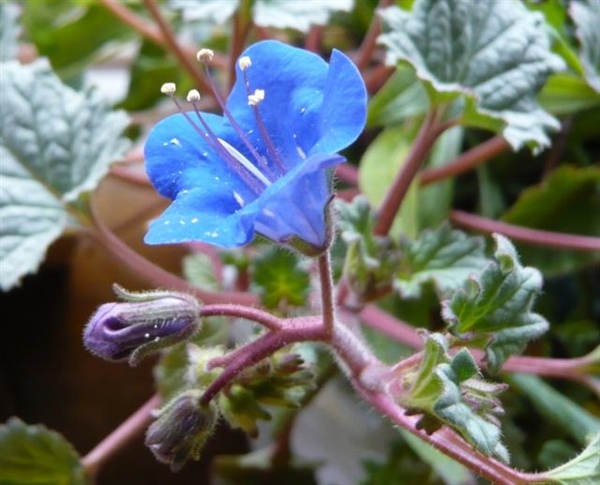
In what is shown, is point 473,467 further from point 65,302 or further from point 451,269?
point 65,302

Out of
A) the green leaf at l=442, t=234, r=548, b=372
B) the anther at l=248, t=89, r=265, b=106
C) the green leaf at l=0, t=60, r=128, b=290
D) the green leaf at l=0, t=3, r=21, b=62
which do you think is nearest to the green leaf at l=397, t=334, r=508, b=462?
the green leaf at l=442, t=234, r=548, b=372

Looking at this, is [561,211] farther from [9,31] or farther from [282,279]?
[9,31]

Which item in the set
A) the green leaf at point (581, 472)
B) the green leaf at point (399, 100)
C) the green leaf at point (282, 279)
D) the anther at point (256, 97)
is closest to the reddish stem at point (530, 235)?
the green leaf at point (399, 100)

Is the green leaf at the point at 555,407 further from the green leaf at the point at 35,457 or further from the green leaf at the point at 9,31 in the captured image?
the green leaf at the point at 9,31

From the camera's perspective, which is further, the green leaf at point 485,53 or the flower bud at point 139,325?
the green leaf at point 485,53

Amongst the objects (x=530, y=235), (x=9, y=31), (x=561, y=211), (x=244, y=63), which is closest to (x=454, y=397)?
(x=244, y=63)

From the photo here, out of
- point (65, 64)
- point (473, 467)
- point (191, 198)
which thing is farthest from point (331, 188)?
point (65, 64)

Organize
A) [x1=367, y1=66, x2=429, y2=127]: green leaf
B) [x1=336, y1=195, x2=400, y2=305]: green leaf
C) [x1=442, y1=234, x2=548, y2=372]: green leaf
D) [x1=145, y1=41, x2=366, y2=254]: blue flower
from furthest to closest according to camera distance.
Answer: [x1=367, y1=66, x2=429, y2=127]: green leaf, [x1=336, y1=195, x2=400, y2=305]: green leaf, [x1=442, y1=234, x2=548, y2=372]: green leaf, [x1=145, y1=41, x2=366, y2=254]: blue flower

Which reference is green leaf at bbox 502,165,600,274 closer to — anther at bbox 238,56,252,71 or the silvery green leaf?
the silvery green leaf
